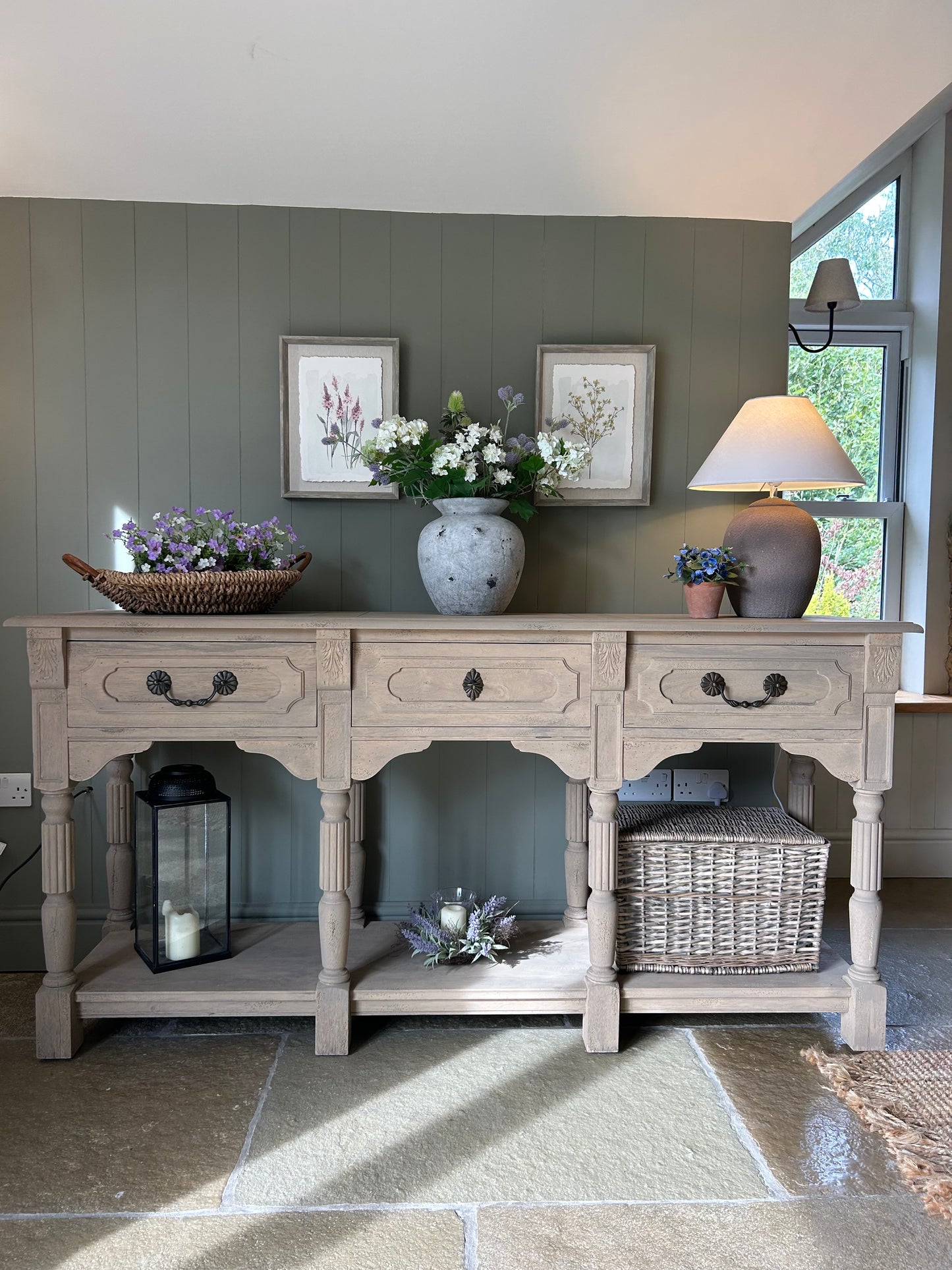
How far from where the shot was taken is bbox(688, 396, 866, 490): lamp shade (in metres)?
1.90

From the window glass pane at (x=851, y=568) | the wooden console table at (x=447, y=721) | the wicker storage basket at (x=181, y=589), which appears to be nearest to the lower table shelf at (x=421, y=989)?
the wooden console table at (x=447, y=721)

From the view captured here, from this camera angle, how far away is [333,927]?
184cm

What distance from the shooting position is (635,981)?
1.92m

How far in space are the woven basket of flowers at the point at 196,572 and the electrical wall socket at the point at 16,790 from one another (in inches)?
27.2

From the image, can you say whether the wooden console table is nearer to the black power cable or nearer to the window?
the black power cable

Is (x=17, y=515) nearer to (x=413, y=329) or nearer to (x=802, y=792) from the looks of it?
(x=413, y=329)

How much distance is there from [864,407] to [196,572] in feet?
8.25

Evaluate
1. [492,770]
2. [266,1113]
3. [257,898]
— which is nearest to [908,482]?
[492,770]

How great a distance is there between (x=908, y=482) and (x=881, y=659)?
5.26ft

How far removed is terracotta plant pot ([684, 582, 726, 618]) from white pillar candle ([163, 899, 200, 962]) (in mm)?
1324

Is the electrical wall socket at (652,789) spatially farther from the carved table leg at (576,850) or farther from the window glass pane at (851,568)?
the window glass pane at (851,568)

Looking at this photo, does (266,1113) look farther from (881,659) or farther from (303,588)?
(881,659)

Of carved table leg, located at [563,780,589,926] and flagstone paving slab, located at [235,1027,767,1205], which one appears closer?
flagstone paving slab, located at [235,1027,767,1205]

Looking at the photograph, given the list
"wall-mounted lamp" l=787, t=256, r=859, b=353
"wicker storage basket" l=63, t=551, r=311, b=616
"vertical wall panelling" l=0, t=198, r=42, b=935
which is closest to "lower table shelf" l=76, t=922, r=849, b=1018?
"vertical wall panelling" l=0, t=198, r=42, b=935
